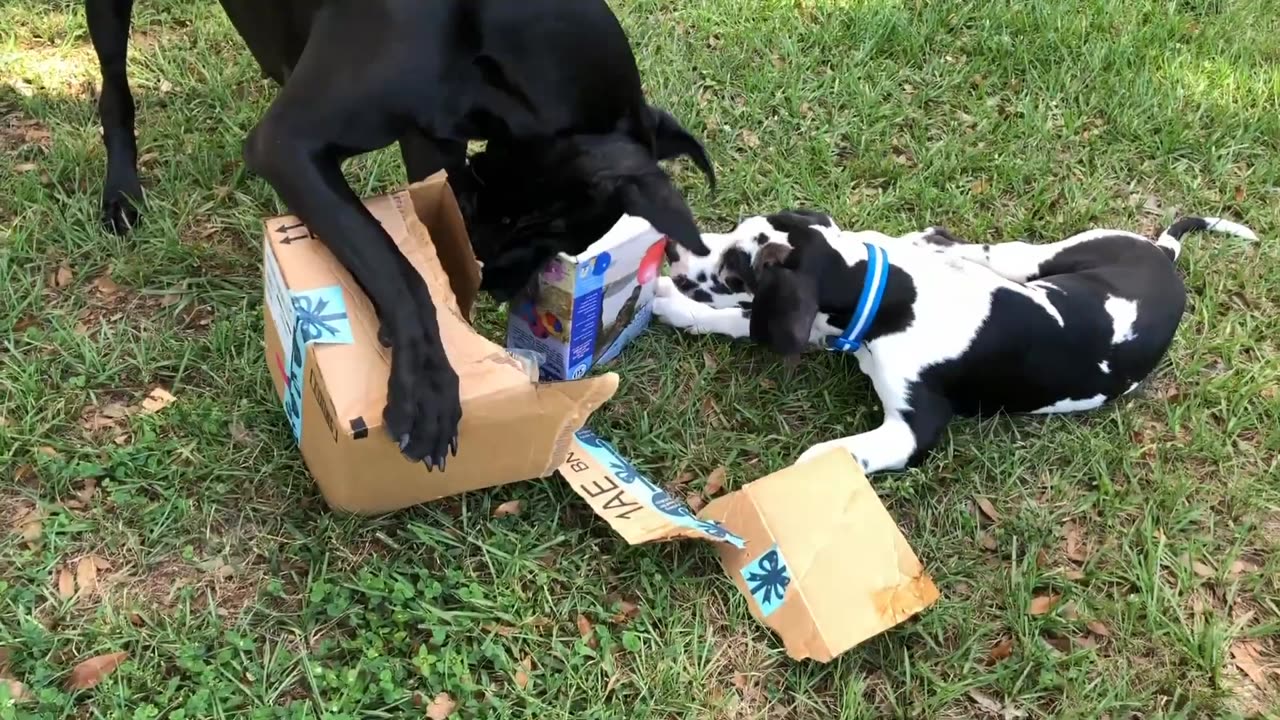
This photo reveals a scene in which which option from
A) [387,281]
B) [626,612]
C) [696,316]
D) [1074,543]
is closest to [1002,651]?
[1074,543]

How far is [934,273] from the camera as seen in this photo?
9.91 ft

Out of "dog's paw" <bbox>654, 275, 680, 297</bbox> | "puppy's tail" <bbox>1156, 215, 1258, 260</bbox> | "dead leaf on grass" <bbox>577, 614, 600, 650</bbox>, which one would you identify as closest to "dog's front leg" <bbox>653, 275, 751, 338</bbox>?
"dog's paw" <bbox>654, 275, 680, 297</bbox>

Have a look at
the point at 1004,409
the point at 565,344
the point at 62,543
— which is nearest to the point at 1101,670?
the point at 1004,409

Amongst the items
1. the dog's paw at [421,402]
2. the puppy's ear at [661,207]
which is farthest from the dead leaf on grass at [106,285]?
the puppy's ear at [661,207]

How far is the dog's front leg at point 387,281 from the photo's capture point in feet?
6.68

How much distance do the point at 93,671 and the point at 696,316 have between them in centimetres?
181

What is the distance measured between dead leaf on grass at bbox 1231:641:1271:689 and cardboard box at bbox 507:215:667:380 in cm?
181

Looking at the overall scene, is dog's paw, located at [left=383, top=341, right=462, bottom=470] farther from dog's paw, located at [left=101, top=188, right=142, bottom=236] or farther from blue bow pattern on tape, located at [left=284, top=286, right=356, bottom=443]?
dog's paw, located at [left=101, top=188, right=142, bottom=236]

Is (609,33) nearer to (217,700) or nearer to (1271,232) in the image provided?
(217,700)

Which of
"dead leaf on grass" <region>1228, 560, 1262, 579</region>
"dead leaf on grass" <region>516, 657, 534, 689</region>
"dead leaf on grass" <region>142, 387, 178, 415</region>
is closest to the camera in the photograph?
"dead leaf on grass" <region>516, 657, 534, 689</region>

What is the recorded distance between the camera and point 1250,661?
8.32 feet

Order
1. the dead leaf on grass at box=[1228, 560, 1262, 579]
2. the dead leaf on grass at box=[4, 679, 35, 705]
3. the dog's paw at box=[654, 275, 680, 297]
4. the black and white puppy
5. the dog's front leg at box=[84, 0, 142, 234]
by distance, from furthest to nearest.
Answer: the dog's paw at box=[654, 275, 680, 297]
the dog's front leg at box=[84, 0, 142, 234]
the black and white puppy
the dead leaf on grass at box=[1228, 560, 1262, 579]
the dead leaf on grass at box=[4, 679, 35, 705]

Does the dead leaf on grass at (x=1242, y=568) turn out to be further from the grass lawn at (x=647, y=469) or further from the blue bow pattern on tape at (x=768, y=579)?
the blue bow pattern on tape at (x=768, y=579)

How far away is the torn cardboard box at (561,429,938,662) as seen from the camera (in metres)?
2.31
